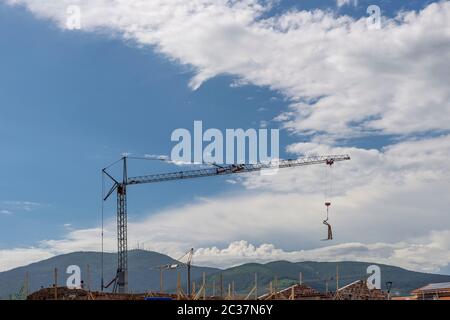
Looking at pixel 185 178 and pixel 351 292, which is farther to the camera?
pixel 185 178

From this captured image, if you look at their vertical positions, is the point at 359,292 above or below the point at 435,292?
below

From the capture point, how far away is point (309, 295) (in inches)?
3174

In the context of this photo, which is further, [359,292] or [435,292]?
[359,292]

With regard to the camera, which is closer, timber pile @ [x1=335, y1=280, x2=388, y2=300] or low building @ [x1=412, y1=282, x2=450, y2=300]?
low building @ [x1=412, y1=282, x2=450, y2=300]

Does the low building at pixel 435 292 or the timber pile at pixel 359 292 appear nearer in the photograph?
the low building at pixel 435 292
